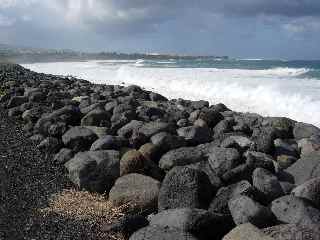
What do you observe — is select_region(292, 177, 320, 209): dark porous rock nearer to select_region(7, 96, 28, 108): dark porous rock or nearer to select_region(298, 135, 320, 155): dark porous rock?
select_region(298, 135, 320, 155): dark porous rock

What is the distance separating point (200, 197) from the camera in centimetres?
509

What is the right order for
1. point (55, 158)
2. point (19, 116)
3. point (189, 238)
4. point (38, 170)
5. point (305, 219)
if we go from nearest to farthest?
point (189, 238) < point (305, 219) < point (38, 170) < point (55, 158) < point (19, 116)

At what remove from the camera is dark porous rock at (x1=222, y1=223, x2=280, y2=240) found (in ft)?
13.3

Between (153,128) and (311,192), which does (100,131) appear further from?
(311,192)

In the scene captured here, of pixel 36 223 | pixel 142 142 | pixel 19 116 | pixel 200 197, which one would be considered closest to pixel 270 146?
pixel 142 142

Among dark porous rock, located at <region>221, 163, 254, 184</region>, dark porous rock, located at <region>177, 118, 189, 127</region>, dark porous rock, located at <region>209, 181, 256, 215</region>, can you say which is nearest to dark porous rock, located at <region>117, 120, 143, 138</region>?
dark porous rock, located at <region>177, 118, 189, 127</region>

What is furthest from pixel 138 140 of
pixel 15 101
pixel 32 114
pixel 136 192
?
pixel 15 101

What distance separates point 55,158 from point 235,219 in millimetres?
3483

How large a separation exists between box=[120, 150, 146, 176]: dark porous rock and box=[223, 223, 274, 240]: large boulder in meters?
2.01

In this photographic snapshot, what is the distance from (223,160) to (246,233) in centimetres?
200

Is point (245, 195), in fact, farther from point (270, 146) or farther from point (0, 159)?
point (0, 159)

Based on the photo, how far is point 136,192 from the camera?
5.54 m

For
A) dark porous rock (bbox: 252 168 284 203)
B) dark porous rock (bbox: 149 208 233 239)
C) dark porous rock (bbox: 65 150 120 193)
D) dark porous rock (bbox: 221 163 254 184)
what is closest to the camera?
dark porous rock (bbox: 149 208 233 239)

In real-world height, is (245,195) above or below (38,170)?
above
